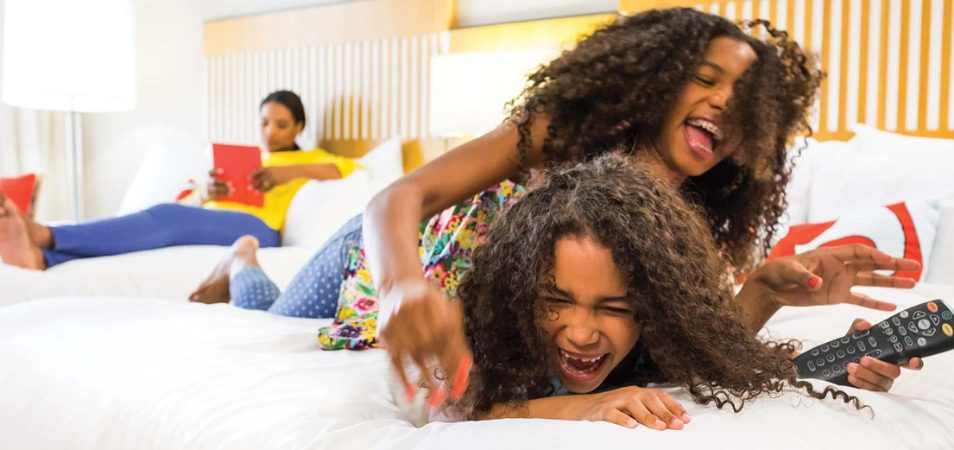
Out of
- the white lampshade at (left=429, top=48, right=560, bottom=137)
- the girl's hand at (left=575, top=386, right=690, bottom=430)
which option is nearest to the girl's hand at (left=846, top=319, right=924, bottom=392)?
the girl's hand at (left=575, top=386, right=690, bottom=430)

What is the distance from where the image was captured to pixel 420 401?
869 mm

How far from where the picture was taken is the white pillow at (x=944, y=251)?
4.68 feet

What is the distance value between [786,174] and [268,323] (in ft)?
2.84

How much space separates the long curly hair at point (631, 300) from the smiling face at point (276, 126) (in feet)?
7.53

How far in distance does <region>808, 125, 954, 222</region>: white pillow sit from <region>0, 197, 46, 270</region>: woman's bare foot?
5.88ft

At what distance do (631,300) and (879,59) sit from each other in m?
1.69

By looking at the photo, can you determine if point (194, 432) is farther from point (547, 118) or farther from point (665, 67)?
point (665, 67)

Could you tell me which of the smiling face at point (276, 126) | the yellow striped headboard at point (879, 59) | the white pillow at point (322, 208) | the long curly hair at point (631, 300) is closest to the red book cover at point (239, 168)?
the white pillow at point (322, 208)

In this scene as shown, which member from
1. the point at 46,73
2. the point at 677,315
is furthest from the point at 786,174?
the point at 46,73

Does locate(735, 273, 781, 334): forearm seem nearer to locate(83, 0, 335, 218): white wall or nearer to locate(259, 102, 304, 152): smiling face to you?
locate(259, 102, 304, 152): smiling face

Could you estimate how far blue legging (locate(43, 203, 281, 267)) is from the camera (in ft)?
6.51

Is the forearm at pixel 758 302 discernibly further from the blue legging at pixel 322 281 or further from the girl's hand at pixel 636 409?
the blue legging at pixel 322 281

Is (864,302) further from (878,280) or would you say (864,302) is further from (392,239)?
(392,239)

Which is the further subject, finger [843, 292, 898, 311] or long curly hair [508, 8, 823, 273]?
long curly hair [508, 8, 823, 273]
